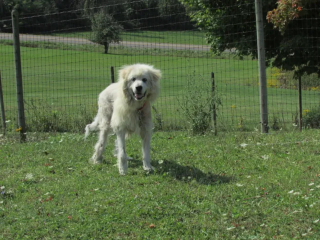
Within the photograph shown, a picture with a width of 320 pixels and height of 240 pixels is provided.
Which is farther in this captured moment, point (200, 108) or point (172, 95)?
point (172, 95)

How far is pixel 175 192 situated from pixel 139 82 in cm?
188

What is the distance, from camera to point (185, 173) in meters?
6.12

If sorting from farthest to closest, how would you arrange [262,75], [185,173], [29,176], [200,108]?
1. [200,108]
2. [262,75]
3. [29,176]
4. [185,173]

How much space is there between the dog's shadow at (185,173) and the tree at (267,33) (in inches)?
169

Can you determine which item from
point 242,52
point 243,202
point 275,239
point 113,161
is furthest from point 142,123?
point 242,52

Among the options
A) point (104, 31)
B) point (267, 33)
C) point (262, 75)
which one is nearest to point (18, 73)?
point (262, 75)

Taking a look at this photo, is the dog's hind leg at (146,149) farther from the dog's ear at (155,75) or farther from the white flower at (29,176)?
the white flower at (29,176)

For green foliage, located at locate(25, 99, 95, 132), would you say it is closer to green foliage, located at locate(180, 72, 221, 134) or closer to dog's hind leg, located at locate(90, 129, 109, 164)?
green foliage, located at locate(180, 72, 221, 134)

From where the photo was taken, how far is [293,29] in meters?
9.73

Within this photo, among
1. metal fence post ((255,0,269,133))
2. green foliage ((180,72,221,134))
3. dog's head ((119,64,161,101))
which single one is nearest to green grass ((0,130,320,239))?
metal fence post ((255,0,269,133))

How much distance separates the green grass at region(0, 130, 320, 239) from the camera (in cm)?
431

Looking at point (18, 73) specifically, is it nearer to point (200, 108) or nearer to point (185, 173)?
point (200, 108)

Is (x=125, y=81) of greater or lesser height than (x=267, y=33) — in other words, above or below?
below

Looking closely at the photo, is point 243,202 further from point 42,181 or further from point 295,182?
point 42,181
